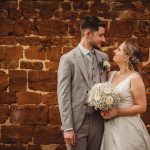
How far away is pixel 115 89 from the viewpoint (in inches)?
171

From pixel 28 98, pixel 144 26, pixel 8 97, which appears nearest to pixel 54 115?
pixel 28 98

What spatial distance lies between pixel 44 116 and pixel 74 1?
1705 millimetres

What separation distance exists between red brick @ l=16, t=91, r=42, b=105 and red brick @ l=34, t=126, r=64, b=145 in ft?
1.28

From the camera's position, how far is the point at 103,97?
165 inches

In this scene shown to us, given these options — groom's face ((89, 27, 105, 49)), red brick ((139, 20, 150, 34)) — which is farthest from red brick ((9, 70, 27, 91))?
groom's face ((89, 27, 105, 49))

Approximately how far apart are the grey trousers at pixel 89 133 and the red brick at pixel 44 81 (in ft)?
6.54

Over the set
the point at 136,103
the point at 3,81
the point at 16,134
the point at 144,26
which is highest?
the point at 144,26

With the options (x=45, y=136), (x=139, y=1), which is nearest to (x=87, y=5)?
(x=139, y=1)

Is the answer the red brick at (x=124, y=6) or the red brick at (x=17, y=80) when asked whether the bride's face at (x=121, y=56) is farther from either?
the red brick at (x=17, y=80)

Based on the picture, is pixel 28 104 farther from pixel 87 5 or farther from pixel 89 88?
pixel 89 88

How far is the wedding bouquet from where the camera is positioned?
4172mm

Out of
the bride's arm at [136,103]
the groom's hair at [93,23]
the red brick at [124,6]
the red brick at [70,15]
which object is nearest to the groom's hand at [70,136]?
the bride's arm at [136,103]

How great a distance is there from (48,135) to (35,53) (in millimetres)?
1201

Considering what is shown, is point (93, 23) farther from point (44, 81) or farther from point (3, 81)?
point (3, 81)
